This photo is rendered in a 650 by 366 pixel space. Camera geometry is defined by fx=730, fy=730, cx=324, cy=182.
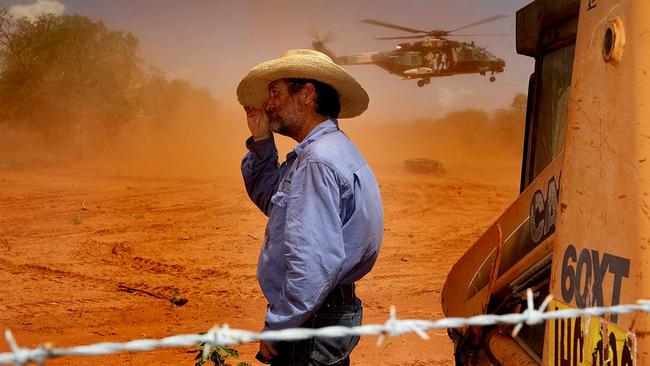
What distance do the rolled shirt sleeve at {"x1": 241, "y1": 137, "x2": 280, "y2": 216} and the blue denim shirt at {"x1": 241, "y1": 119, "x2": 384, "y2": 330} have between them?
1.20 ft

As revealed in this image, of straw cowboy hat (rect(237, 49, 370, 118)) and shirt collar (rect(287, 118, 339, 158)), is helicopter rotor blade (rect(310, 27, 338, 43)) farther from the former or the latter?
shirt collar (rect(287, 118, 339, 158))

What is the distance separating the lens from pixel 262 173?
3539mm

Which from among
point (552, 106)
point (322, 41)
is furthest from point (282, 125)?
point (322, 41)

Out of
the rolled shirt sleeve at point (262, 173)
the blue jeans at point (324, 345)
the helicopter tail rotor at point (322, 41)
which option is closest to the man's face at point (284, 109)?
the rolled shirt sleeve at point (262, 173)

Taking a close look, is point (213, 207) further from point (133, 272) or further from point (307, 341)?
point (307, 341)

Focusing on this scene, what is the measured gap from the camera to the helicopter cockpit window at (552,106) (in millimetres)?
3586

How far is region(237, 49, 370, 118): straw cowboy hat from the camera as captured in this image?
3.13 metres

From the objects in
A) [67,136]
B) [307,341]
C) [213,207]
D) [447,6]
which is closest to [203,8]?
[67,136]

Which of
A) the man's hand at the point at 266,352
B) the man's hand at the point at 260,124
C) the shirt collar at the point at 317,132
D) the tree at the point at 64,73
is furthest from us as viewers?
the tree at the point at 64,73

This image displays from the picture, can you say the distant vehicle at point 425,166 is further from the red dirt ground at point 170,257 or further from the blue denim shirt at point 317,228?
the blue denim shirt at point 317,228

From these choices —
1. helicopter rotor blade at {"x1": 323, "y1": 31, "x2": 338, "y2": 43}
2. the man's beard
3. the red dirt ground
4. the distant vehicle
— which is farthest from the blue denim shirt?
helicopter rotor blade at {"x1": 323, "y1": 31, "x2": 338, "y2": 43}

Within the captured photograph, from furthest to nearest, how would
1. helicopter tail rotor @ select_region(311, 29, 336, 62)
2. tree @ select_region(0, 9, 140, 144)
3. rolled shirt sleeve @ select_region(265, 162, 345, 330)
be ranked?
tree @ select_region(0, 9, 140, 144) → helicopter tail rotor @ select_region(311, 29, 336, 62) → rolled shirt sleeve @ select_region(265, 162, 345, 330)

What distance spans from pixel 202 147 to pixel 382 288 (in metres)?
20.2

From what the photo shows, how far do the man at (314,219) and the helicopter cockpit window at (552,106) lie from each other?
106 centimetres
